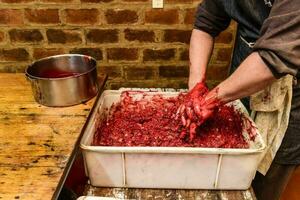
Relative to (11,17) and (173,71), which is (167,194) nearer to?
(173,71)

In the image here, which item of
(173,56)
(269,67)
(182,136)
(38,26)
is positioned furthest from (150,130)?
(38,26)

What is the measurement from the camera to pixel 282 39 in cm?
86

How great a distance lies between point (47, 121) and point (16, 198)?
1.22ft

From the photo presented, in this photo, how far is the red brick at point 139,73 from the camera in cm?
183

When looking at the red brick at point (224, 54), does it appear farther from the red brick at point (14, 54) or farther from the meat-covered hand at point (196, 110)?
the red brick at point (14, 54)

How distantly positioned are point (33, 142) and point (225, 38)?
118 centimetres

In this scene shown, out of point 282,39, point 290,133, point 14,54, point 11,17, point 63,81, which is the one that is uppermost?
point 282,39

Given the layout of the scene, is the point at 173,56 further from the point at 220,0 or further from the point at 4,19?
the point at 4,19

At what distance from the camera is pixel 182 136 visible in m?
1.12

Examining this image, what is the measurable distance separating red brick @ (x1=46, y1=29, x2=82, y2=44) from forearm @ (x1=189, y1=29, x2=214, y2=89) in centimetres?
70

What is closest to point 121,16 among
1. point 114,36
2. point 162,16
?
point 114,36

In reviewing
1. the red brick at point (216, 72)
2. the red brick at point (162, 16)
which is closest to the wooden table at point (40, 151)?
the red brick at point (162, 16)

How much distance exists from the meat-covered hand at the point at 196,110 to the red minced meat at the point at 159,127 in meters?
0.03

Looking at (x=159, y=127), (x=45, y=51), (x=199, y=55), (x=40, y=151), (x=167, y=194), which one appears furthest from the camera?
(x=45, y=51)
